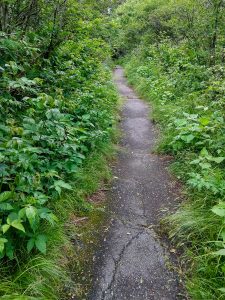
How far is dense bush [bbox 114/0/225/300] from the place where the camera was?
2.74 metres

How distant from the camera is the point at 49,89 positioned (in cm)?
431

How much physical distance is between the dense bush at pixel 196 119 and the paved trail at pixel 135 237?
274mm

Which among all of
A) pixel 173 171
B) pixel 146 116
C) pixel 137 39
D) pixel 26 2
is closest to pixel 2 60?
pixel 26 2

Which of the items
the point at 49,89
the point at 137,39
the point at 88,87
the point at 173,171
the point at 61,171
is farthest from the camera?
the point at 137,39

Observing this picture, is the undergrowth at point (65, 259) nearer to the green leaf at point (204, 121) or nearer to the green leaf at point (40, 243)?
the green leaf at point (40, 243)

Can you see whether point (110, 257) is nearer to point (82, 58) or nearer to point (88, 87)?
point (88, 87)

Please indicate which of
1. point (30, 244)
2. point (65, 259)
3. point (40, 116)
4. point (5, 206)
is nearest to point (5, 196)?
point (5, 206)

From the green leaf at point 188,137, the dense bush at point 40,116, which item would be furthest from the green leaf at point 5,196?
the green leaf at point 188,137

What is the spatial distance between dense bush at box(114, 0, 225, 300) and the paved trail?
27 centimetres

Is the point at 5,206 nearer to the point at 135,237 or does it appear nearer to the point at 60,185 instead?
the point at 60,185

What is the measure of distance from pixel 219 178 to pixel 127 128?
3924 millimetres

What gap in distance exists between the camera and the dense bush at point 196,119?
274cm

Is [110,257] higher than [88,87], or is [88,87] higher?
[88,87]

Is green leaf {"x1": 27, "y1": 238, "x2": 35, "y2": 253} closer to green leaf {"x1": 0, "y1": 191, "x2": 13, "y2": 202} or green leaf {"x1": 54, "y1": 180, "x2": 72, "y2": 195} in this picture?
green leaf {"x1": 0, "y1": 191, "x2": 13, "y2": 202}
